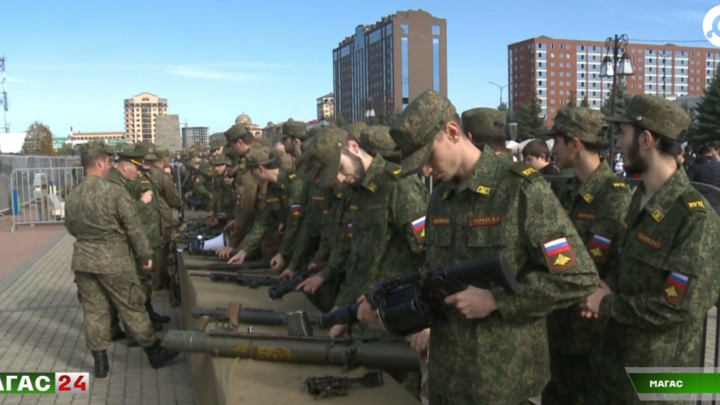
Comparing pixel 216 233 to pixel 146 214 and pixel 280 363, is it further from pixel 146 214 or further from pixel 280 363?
pixel 280 363

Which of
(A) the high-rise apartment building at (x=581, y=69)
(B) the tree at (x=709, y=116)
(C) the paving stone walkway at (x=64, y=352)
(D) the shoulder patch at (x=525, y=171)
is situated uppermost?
(A) the high-rise apartment building at (x=581, y=69)

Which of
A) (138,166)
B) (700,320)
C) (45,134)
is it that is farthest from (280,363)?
(45,134)

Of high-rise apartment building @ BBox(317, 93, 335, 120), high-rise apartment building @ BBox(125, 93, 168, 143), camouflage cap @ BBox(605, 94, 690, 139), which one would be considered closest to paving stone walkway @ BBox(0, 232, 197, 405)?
camouflage cap @ BBox(605, 94, 690, 139)

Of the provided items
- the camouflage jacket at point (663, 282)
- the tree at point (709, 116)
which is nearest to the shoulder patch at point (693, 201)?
the camouflage jacket at point (663, 282)

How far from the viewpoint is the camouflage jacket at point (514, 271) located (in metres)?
2.35

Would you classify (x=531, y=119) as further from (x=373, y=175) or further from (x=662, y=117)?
(x=662, y=117)

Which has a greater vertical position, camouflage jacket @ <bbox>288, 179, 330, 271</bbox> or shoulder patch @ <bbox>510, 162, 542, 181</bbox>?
shoulder patch @ <bbox>510, 162, 542, 181</bbox>

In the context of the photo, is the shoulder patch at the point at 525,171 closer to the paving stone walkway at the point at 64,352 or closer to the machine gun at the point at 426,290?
the machine gun at the point at 426,290

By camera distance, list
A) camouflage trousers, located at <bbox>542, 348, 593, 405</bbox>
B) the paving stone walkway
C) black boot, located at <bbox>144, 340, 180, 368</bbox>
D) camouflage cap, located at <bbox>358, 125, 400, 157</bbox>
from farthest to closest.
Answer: black boot, located at <bbox>144, 340, 180, 368</bbox> < the paving stone walkway < camouflage cap, located at <bbox>358, 125, 400, 157</bbox> < camouflage trousers, located at <bbox>542, 348, 593, 405</bbox>

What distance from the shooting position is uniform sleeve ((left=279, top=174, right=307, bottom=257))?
19.7 ft

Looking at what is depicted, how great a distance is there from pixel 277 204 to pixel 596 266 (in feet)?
12.6

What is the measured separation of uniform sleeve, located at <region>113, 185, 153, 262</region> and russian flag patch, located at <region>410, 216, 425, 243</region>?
11.0 feet

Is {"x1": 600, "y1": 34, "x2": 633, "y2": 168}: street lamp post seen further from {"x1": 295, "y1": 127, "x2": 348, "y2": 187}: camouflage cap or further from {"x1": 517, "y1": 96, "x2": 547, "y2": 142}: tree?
{"x1": 517, "y1": 96, "x2": 547, "y2": 142}: tree

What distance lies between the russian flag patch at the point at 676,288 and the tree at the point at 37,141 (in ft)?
196
